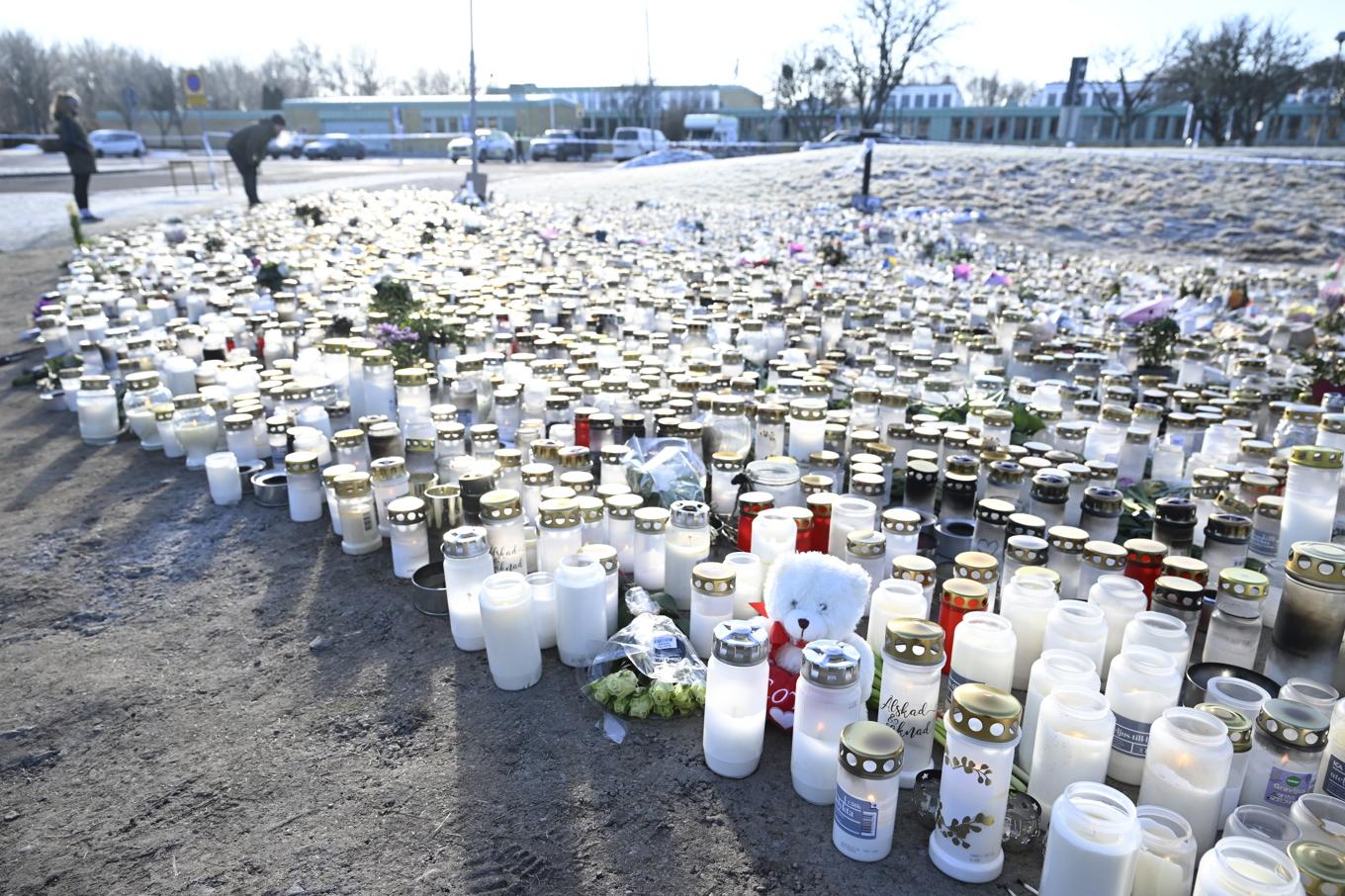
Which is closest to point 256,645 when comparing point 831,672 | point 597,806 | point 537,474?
point 537,474

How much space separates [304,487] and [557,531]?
181cm

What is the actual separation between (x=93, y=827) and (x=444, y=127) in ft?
262

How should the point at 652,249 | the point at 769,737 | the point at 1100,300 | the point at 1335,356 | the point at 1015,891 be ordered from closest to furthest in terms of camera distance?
the point at 1015,891
the point at 769,737
the point at 1335,356
the point at 1100,300
the point at 652,249

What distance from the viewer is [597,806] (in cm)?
254

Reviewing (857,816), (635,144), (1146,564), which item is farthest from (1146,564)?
(635,144)

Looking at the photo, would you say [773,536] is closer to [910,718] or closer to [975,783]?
[910,718]

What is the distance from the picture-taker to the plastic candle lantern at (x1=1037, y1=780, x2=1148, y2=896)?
1.91 m

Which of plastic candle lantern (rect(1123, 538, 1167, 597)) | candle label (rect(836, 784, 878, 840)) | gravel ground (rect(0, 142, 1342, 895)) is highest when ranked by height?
plastic candle lantern (rect(1123, 538, 1167, 597))

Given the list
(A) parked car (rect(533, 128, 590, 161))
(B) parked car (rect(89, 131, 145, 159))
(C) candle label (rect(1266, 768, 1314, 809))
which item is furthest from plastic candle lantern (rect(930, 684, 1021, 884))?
(B) parked car (rect(89, 131, 145, 159))

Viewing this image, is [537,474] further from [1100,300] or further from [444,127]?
[444,127]

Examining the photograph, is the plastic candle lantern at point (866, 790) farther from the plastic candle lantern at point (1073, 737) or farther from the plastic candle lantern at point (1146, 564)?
the plastic candle lantern at point (1146, 564)

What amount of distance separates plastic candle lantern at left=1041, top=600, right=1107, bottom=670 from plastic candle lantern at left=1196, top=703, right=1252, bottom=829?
15.7 inches

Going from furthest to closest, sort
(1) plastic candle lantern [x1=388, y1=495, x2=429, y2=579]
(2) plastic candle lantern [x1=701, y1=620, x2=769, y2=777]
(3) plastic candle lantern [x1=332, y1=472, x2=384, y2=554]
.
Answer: (3) plastic candle lantern [x1=332, y1=472, x2=384, y2=554] < (1) plastic candle lantern [x1=388, y1=495, x2=429, y2=579] < (2) plastic candle lantern [x1=701, y1=620, x2=769, y2=777]

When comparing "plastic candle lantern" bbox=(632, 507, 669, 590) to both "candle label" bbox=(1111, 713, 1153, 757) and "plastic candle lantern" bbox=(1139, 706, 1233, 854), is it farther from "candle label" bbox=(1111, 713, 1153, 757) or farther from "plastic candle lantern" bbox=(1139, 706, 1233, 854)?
"plastic candle lantern" bbox=(1139, 706, 1233, 854)
